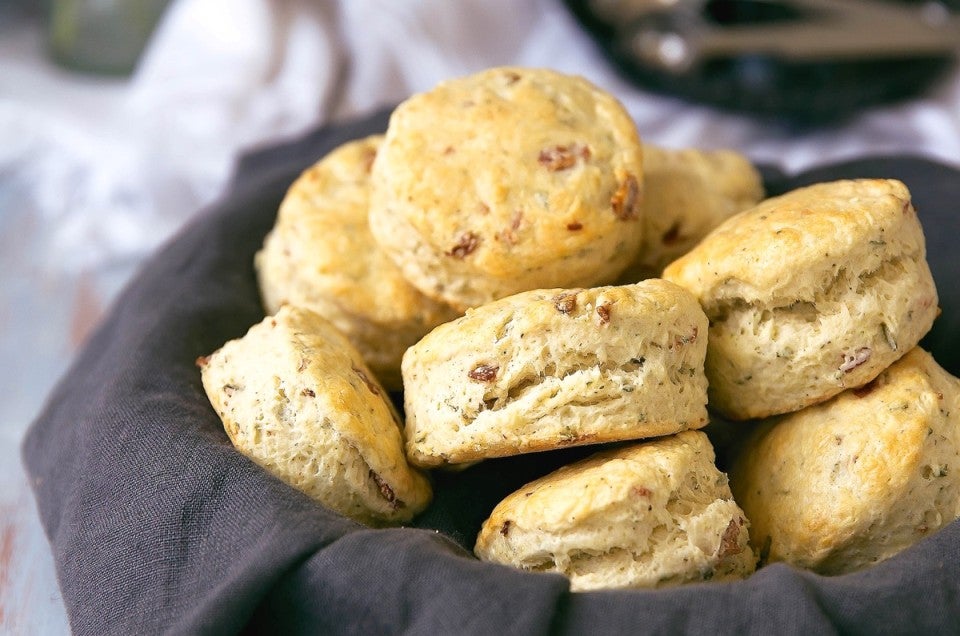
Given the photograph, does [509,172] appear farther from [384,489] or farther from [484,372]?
[384,489]

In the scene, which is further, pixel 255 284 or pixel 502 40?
pixel 502 40

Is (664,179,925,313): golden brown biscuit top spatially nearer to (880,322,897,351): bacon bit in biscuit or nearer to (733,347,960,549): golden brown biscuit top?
(880,322,897,351): bacon bit in biscuit

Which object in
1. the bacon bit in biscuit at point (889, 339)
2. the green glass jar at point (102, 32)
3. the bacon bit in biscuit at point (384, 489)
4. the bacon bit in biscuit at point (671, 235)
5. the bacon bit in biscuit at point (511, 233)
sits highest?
the bacon bit in biscuit at point (511, 233)

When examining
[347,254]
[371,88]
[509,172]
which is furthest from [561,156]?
[371,88]

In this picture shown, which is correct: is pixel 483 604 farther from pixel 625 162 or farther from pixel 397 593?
pixel 625 162

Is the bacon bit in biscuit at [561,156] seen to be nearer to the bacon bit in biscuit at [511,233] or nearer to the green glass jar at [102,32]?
the bacon bit in biscuit at [511,233]

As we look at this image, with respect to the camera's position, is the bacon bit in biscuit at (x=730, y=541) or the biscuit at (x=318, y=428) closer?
the bacon bit in biscuit at (x=730, y=541)

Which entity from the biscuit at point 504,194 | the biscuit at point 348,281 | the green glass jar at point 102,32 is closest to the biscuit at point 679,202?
the biscuit at point 504,194

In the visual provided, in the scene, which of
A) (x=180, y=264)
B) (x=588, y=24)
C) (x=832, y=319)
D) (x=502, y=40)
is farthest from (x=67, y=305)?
(x=832, y=319)
